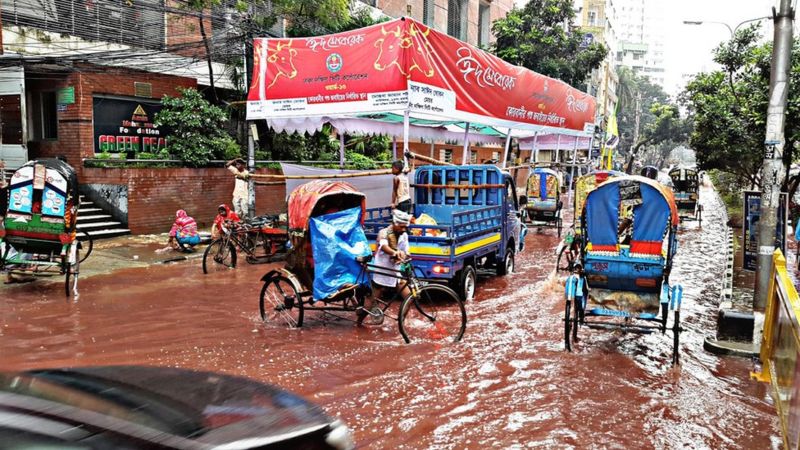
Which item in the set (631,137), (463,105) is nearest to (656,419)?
(463,105)

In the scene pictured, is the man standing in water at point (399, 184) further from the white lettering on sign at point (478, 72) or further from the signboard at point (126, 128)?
the signboard at point (126, 128)

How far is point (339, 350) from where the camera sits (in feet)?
22.2

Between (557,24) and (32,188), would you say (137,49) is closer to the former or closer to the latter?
(32,188)

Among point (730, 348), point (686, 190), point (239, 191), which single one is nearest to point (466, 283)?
point (730, 348)

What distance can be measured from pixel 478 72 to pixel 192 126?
7732 mm

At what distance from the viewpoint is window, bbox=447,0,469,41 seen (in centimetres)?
3094

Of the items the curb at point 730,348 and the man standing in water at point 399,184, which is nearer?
the curb at point 730,348

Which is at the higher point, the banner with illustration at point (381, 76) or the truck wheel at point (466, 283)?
the banner with illustration at point (381, 76)

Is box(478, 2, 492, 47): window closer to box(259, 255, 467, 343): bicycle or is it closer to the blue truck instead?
the blue truck

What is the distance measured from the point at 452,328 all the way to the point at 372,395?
2.37m

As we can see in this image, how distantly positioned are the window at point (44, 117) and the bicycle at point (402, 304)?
11.6 m

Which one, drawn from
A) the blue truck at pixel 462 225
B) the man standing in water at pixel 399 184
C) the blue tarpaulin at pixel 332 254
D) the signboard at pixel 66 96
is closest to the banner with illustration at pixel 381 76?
the man standing in water at pixel 399 184

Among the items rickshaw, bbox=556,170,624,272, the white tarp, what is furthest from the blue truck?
rickshaw, bbox=556,170,624,272

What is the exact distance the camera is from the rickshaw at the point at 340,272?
23.4 ft
